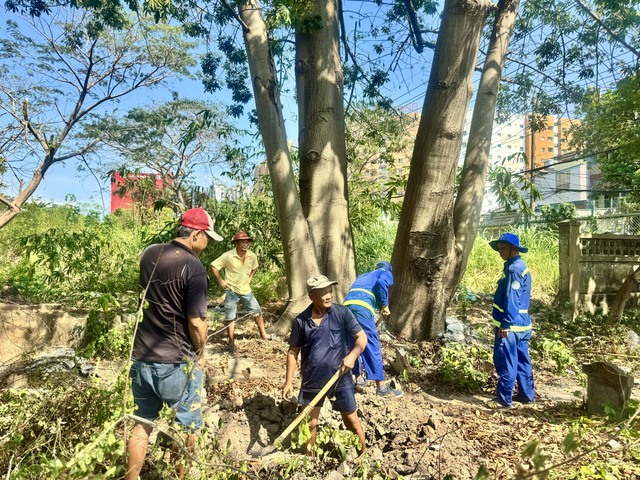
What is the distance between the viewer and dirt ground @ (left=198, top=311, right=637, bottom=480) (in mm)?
2762

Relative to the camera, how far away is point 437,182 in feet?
18.0

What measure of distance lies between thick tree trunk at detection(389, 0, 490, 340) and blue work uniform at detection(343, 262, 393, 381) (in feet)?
3.79

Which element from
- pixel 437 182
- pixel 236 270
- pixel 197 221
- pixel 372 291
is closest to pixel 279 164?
pixel 236 270

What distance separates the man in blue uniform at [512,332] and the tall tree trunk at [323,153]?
2229 mm

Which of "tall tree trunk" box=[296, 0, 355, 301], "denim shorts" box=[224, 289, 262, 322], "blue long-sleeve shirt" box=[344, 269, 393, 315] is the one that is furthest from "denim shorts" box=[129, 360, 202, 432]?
"tall tree trunk" box=[296, 0, 355, 301]

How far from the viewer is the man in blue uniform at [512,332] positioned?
409cm

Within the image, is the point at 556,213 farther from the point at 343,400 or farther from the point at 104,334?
the point at 104,334

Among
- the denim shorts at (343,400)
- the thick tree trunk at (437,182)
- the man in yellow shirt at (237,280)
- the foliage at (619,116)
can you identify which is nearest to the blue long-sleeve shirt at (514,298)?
the thick tree trunk at (437,182)

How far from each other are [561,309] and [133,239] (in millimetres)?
8182

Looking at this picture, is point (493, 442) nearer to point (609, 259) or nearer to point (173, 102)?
point (609, 259)

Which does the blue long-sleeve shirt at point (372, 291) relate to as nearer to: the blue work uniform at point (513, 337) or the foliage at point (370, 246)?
the blue work uniform at point (513, 337)

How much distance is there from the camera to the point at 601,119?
375 inches

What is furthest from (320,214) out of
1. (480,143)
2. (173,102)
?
(173,102)

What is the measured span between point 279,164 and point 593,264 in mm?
5757
